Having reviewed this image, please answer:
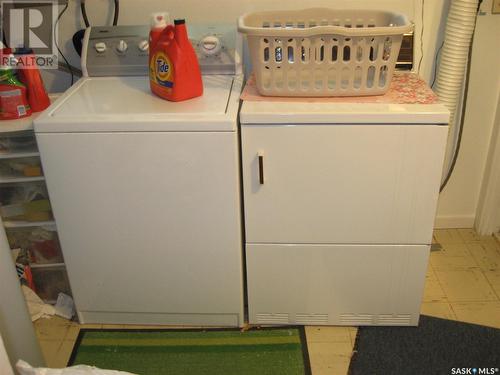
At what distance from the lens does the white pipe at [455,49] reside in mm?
1747

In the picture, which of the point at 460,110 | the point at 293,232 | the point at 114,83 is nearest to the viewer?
the point at 293,232

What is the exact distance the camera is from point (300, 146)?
1439 mm

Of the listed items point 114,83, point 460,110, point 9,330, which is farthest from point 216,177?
point 460,110

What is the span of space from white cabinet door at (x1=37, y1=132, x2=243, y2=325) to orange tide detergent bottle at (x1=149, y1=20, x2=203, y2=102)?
18 cm

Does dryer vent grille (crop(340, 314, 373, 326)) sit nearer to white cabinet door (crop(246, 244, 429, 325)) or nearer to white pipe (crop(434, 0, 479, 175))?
white cabinet door (crop(246, 244, 429, 325))

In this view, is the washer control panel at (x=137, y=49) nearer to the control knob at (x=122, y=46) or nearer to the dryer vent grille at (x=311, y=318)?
the control knob at (x=122, y=46)

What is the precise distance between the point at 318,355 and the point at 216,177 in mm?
730

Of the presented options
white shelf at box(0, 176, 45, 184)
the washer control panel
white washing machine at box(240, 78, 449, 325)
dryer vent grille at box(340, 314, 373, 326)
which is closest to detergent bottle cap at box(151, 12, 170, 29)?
the washer control panel

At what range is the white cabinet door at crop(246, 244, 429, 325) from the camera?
5.31ft

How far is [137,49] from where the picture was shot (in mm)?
1736

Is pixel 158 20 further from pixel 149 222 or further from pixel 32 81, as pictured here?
pixel 149 222

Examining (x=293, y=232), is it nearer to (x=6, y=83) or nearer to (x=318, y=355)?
(x=318, y=355)

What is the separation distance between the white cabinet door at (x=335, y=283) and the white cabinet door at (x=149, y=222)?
0.08 metres

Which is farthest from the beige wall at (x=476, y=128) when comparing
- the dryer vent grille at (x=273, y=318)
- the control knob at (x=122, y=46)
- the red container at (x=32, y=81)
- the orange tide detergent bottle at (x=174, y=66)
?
the red container at (x=32, y=81)
